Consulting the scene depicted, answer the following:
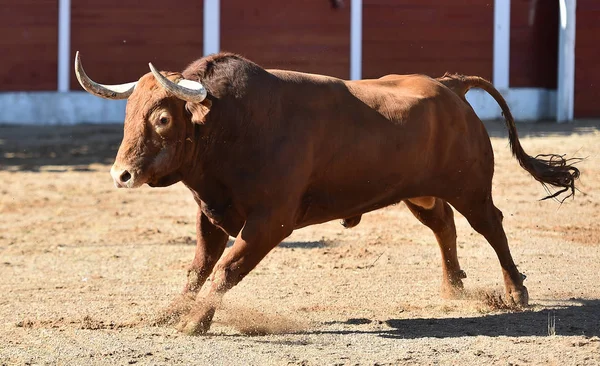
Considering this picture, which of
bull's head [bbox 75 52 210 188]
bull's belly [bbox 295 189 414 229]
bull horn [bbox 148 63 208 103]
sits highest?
bull horn [bbox 148 63 208 103]

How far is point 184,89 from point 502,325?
5.95 feet

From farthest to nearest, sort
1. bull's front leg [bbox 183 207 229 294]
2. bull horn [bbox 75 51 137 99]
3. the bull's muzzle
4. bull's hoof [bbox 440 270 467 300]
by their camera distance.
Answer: bull's hoof [bbox 440 270 467 300]
bull's front leg [bbox 183 207 229 294]
bull horn [bbox 75 51 137 99]
the bull's muzzle

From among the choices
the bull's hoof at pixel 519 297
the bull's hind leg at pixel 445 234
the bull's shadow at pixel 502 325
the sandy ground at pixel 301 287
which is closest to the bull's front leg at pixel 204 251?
the sandy ground at pixel 301 287

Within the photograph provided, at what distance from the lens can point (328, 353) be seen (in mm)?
4387

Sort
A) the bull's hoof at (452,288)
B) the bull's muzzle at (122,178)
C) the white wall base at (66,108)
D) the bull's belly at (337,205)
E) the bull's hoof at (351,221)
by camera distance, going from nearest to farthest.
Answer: the bull's muzzle at (122,178) < the bull's belly at (337,205) < the bull's hoof at (351,221) < the bull's hoof at (452,288) < the white wall base at (66,108)

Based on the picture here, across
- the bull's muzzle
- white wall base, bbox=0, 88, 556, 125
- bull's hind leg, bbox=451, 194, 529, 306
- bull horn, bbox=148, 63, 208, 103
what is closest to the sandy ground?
bull's hind leg, bbox=451, 194, 529, 306

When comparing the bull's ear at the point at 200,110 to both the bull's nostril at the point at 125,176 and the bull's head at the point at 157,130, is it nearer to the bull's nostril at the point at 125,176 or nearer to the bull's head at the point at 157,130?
the bull's head at the point at 157,130

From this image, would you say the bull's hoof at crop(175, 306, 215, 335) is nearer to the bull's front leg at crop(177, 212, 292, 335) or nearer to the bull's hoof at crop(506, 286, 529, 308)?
the bull's front leg at crop(177, 212, 292, 335)

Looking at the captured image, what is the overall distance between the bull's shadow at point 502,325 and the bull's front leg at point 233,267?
1.60 feet

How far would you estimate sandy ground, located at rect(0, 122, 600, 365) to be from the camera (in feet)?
14.5

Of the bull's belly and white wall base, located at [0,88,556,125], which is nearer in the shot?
the bull's belly

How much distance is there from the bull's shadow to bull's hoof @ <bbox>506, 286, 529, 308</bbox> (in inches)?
4.4

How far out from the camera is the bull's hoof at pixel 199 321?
15.4 ft

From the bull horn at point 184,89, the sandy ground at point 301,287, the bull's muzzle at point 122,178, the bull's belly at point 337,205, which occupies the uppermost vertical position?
the bull horn at point 184,89
